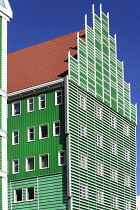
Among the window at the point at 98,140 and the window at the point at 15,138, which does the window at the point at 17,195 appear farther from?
the window at the point at 98,140

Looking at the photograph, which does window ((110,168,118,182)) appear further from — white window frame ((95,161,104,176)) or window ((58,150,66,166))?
window ((58,150,66,166))

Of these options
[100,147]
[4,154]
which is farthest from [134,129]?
[4,154]

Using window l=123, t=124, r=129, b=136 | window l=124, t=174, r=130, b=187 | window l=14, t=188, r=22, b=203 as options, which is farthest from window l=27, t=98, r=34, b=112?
window l=124, t=174, r=130, b=187

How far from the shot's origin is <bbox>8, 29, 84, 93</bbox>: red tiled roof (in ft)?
245

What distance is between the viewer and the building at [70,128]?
69.3 m

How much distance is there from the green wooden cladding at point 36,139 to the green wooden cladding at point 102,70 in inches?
Answer: 181

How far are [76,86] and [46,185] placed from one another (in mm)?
12413

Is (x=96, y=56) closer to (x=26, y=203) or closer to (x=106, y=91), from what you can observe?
(x=106, y=91)

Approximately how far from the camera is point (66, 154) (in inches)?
2689

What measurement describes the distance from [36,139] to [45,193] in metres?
6.87

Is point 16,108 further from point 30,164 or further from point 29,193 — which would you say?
point 29,193

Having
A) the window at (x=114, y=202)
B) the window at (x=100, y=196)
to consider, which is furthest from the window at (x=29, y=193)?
the window at (x=114, y=202)

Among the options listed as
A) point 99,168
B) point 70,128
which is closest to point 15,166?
point 70,128

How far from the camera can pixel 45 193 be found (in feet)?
227
